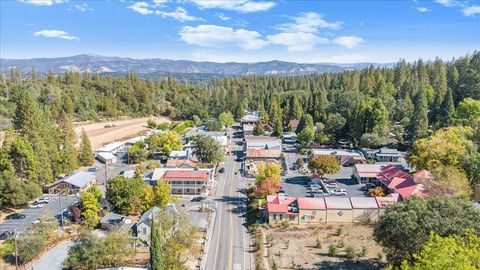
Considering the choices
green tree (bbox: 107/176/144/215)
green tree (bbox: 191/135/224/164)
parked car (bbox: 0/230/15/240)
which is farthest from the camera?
green tree (bbox: 191/135/224/164)

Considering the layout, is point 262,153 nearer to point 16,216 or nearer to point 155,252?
point 16,216

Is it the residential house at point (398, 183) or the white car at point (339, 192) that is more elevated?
the residential house at point (398, 183)

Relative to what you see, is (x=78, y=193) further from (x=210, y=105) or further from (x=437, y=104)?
(x=210, y=105)

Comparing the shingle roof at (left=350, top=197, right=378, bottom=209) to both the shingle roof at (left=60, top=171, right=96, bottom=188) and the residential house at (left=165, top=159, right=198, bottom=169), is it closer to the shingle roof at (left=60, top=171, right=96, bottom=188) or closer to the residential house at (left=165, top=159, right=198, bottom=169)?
the residential house at (left=165, top=159, right=198, bottom=169)

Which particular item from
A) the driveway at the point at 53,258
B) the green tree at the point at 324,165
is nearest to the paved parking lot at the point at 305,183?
the green tree at the point at 324,165

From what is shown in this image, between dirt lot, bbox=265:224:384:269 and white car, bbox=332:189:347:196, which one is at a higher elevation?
white car, bbox=332:189:347:196

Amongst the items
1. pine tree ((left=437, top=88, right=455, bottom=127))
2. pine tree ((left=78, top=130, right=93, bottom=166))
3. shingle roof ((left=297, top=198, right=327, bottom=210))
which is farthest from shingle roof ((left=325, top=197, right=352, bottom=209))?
pine tree ((left=78, top=130, right=93, bottom=166))

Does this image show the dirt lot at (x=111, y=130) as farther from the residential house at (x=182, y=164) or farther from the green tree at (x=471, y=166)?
the green tree at (x=471, y=166)

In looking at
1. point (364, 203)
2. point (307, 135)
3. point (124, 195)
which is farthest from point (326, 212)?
point (307, 135)
